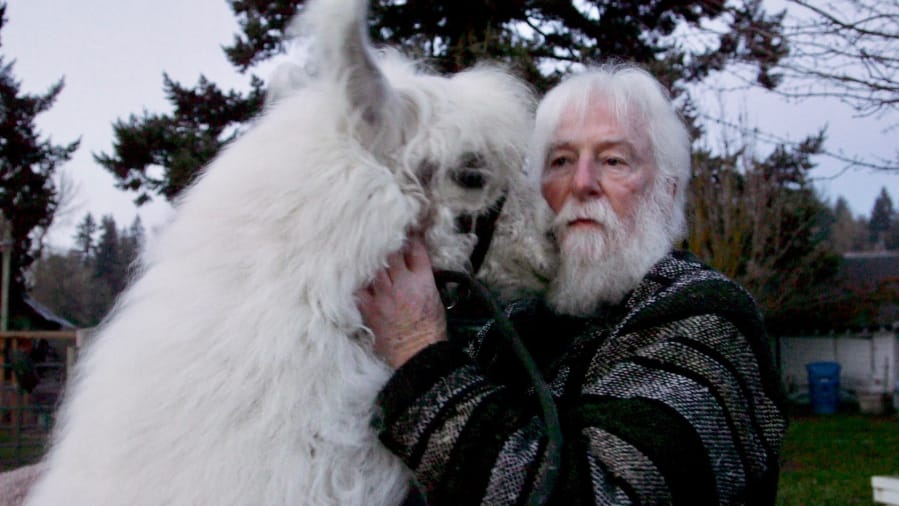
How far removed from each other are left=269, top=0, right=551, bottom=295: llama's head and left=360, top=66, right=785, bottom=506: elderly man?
0.11 m

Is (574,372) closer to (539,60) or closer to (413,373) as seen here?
(413,373)

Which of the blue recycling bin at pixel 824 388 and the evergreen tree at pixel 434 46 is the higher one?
the evergreen tree at pixel 434 46

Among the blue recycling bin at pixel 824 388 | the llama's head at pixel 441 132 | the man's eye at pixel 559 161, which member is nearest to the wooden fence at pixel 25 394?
the man's eye at pixel 559 161

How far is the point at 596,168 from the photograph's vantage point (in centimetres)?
198

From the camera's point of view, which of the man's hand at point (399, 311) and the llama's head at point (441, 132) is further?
the man's hand at point (399, 311)

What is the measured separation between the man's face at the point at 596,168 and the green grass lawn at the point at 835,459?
7480mm

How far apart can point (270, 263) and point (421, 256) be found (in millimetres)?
295

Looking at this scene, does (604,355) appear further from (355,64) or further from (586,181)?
(355,64)

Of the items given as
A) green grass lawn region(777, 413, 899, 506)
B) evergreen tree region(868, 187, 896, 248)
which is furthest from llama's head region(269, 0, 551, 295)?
evergreen tree region(868, 187, 896, 248)

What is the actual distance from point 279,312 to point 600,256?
835mm

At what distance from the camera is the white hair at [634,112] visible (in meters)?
2.02

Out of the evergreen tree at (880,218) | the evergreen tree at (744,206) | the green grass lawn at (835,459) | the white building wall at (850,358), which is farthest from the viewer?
the evergreen tree at (880,218)

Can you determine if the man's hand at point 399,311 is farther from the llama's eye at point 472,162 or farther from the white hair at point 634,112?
the white hair at point 634,112

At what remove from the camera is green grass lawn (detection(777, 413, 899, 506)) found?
8.63m
